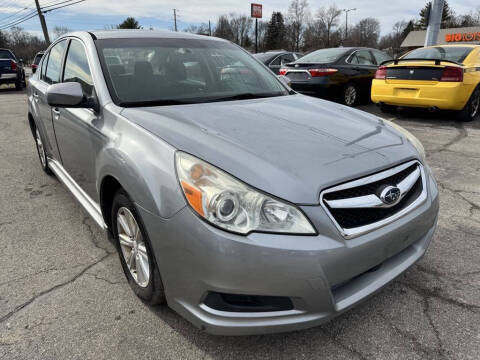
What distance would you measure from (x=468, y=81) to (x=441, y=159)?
2459 millimetres

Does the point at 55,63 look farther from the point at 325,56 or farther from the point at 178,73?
the point at 325,56

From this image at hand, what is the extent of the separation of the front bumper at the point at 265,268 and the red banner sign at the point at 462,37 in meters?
57.1

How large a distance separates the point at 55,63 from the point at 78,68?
946 mm

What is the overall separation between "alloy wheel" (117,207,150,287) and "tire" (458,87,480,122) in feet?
22.9

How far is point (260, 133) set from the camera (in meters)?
2.02

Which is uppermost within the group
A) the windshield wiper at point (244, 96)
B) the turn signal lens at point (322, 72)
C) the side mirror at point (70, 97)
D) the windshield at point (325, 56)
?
the side mirror at point (70, 97)

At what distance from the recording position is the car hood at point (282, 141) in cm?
164

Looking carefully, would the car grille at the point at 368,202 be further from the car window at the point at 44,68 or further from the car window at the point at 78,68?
the car window at the point at 44,68

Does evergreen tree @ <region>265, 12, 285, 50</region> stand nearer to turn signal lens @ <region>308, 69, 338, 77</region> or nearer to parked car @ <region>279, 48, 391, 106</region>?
parked car @ <region>279, 48, 391, 106</region>

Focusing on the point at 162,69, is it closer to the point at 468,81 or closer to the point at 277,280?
the point at 277,280

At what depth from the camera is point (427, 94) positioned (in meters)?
6.64

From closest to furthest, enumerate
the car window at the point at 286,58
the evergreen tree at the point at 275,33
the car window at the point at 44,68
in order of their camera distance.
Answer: the car window at the point at 44,68 → the car window at the point at 286,58 → the evergreen tree at the point at 275,33

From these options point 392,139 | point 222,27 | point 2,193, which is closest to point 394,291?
point 392,139

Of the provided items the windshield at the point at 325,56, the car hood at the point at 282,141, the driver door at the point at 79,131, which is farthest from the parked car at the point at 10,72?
the car hood at the point at 282,141
